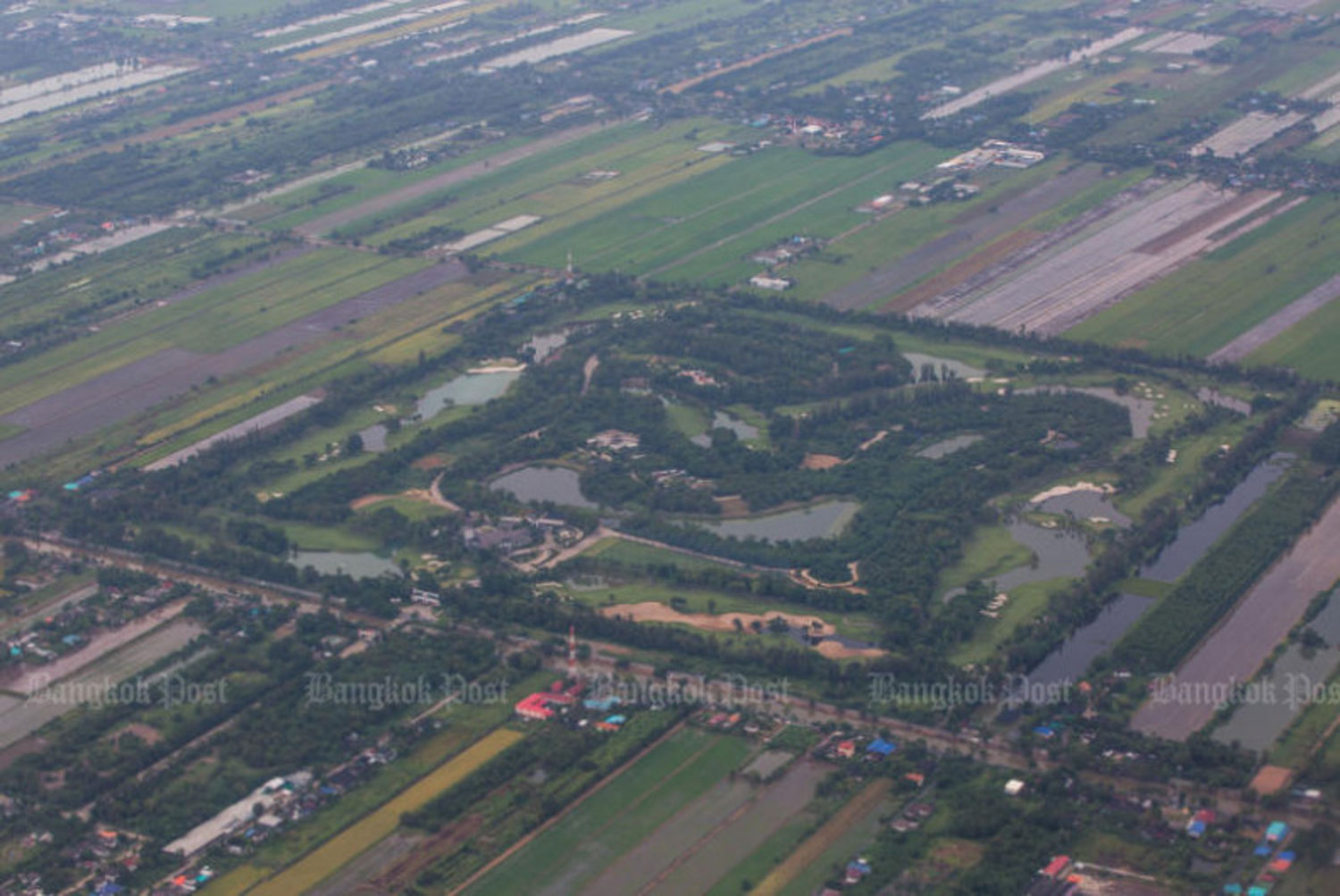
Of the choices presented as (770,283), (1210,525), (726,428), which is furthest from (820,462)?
(770,283)

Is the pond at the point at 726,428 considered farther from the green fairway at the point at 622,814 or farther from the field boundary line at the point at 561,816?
the green fairway at the point at 622,814

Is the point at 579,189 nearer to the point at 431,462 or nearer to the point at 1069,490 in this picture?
the point at 431,462

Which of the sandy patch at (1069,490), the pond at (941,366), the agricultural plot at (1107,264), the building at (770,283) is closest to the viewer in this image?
the sandy patch at (1069,490)

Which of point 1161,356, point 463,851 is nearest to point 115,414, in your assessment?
point 463,851

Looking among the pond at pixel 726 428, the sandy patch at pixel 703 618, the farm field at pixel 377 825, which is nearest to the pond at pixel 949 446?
the pond at pixel 726 428

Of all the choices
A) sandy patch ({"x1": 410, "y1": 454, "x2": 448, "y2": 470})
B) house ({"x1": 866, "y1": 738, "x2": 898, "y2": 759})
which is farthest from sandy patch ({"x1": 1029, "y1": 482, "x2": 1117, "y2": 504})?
sandy patch ({"x1": 410, "y1": 454, "x2": 448, "y2": 470})

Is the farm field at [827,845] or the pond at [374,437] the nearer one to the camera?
the farm field at [827,845]
